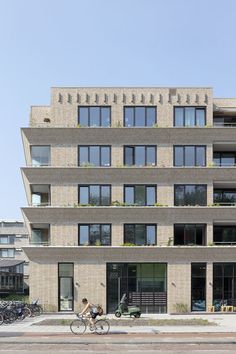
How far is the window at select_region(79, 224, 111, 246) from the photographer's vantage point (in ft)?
125

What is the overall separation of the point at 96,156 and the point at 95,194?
302 cm

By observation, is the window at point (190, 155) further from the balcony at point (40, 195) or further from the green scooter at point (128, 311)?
the green scooter at point (128, 311)

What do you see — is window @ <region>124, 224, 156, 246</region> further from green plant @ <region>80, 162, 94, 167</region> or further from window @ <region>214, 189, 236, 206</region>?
window @ <region>214, 189, 236, 206</region>

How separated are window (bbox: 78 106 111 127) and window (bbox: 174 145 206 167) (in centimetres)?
599

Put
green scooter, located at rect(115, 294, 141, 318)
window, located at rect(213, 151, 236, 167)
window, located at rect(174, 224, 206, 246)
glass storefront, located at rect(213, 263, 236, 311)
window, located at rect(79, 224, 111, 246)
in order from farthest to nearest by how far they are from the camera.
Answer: window, located at rect(213, 151, 236, 167) → window, located at rect(174, 224, 206, 246) → window, located at rect(79, 224, 111, 246) → glass storefront, located at rect(213, 263, 236, 311) → green scooter, located at rect(115, 294, 141, 318)

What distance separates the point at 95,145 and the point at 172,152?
6.09m

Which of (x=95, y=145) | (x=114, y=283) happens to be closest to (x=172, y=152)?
(x=95, y=145)

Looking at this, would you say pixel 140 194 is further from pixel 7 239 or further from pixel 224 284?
pixel 7 239

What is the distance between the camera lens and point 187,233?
38.3m

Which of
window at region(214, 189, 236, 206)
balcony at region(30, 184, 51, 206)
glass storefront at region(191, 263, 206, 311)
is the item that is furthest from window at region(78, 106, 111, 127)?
glass storefront at region(191, 263, 206, 311)

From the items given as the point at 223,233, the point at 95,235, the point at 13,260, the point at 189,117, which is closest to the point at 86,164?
the point at 95,235

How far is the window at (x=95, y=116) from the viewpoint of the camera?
39469 mm

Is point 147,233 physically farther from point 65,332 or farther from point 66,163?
point 65,332

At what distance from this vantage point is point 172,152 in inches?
1534
